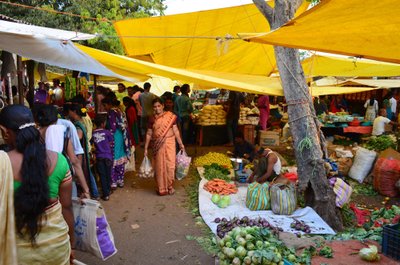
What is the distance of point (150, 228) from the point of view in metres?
4.91

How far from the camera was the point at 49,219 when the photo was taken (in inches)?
81.7

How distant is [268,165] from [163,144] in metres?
1.79

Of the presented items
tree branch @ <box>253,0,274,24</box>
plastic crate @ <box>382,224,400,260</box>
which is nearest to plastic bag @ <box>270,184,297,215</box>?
plastic crate @ <box>382,224,400,260</box>

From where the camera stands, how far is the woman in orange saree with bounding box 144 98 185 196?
6.11 m

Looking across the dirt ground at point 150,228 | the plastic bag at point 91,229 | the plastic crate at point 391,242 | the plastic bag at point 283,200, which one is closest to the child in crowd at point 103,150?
the dirt ground at point 150,228

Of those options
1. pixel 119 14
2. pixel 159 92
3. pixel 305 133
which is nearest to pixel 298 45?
pixel 305 133

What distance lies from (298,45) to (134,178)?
4930 millimetres

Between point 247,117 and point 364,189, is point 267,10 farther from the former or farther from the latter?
point 247,117

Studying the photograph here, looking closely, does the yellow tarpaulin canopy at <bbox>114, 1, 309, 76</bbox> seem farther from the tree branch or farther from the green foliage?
the green foliage

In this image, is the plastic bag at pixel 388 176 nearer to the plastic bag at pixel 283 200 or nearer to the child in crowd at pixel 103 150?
the plastic bag at pixel 283 200

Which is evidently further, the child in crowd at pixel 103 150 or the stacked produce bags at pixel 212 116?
the stacked produce bags at pixel 212 116

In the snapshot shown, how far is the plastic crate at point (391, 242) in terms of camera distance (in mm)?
3135

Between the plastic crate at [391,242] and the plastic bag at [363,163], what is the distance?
4.33m

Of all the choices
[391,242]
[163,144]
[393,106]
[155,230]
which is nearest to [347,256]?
[391,242]
